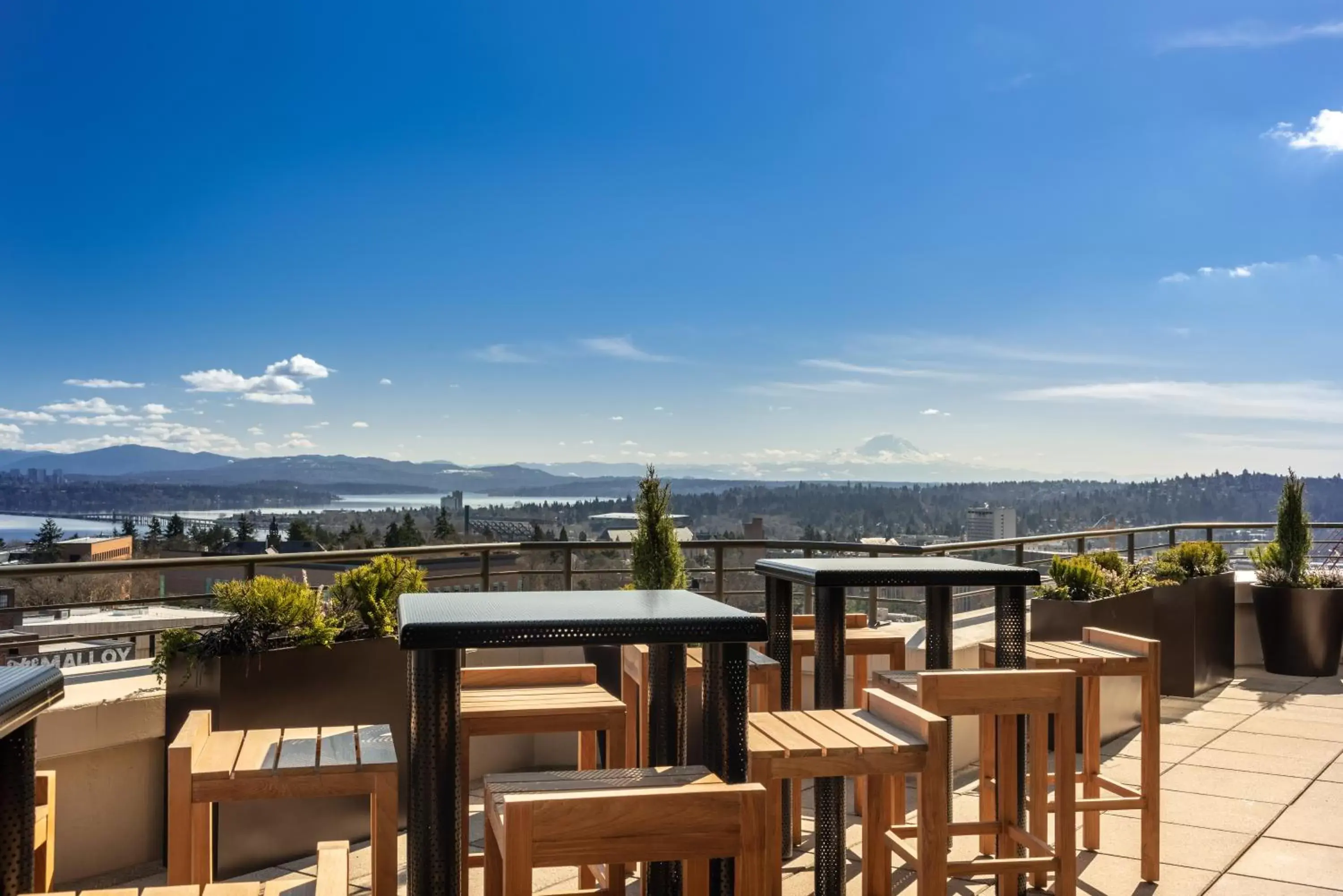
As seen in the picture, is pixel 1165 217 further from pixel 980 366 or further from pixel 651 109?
pixel 980 366

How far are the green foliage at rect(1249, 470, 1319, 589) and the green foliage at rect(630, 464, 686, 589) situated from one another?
530cm

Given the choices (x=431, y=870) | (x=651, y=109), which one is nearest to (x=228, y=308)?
(x=651, y=109)

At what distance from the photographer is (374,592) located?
4012 millimetres

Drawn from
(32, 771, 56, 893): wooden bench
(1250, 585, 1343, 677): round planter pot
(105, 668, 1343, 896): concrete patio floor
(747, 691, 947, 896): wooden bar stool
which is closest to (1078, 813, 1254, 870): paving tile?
(105, 668, 1343, 896): concrete patio floor

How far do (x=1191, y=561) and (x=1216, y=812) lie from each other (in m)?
3.23

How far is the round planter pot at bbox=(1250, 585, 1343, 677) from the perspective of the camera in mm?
7508

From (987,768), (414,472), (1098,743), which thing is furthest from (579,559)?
(414,472)

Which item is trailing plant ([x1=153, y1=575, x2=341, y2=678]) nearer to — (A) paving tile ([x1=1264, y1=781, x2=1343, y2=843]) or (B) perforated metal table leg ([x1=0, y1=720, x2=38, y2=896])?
(B) perforated metal table leg ([x1=0, y1=720, x2=38, y2=896])

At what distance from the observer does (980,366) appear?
34.2m

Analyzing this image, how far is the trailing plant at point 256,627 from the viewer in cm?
349

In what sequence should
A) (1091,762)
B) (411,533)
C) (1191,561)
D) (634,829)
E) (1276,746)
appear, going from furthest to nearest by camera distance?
(411,533) → (1191,561) → (1276,746) → (1091,762) → (634,829)

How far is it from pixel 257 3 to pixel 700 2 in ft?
26.5

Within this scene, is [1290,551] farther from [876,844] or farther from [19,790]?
[19,790]

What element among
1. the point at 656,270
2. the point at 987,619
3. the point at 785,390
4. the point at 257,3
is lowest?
the point at 987,619
